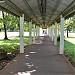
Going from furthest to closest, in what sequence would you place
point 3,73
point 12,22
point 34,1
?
1. point 12,22
2. point 34,1
3. point 3,73

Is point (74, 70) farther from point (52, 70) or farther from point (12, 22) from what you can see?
point (12, 22)

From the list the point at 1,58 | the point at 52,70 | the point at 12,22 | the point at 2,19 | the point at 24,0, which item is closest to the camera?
the point at 52,70

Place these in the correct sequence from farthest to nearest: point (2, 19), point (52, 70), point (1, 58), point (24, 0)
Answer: point (2, 19)
point (1, 58)
point (24, 0)
point (52, 70)

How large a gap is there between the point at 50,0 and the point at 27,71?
4709 millimetres

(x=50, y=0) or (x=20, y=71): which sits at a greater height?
(x=50, y=0)

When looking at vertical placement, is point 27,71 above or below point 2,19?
Answer: below

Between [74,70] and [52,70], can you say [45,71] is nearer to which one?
[52,70]

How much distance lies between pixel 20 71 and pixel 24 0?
4391 millimetres

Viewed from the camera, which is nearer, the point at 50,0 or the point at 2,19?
the point at 50,0

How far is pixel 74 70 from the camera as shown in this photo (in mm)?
12422

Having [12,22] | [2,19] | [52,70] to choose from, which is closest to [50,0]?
[52,70]

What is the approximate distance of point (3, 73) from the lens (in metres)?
11.8

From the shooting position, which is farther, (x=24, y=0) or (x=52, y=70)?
(x=24, y=0)

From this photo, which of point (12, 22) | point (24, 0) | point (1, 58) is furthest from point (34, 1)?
point (12, 22)
